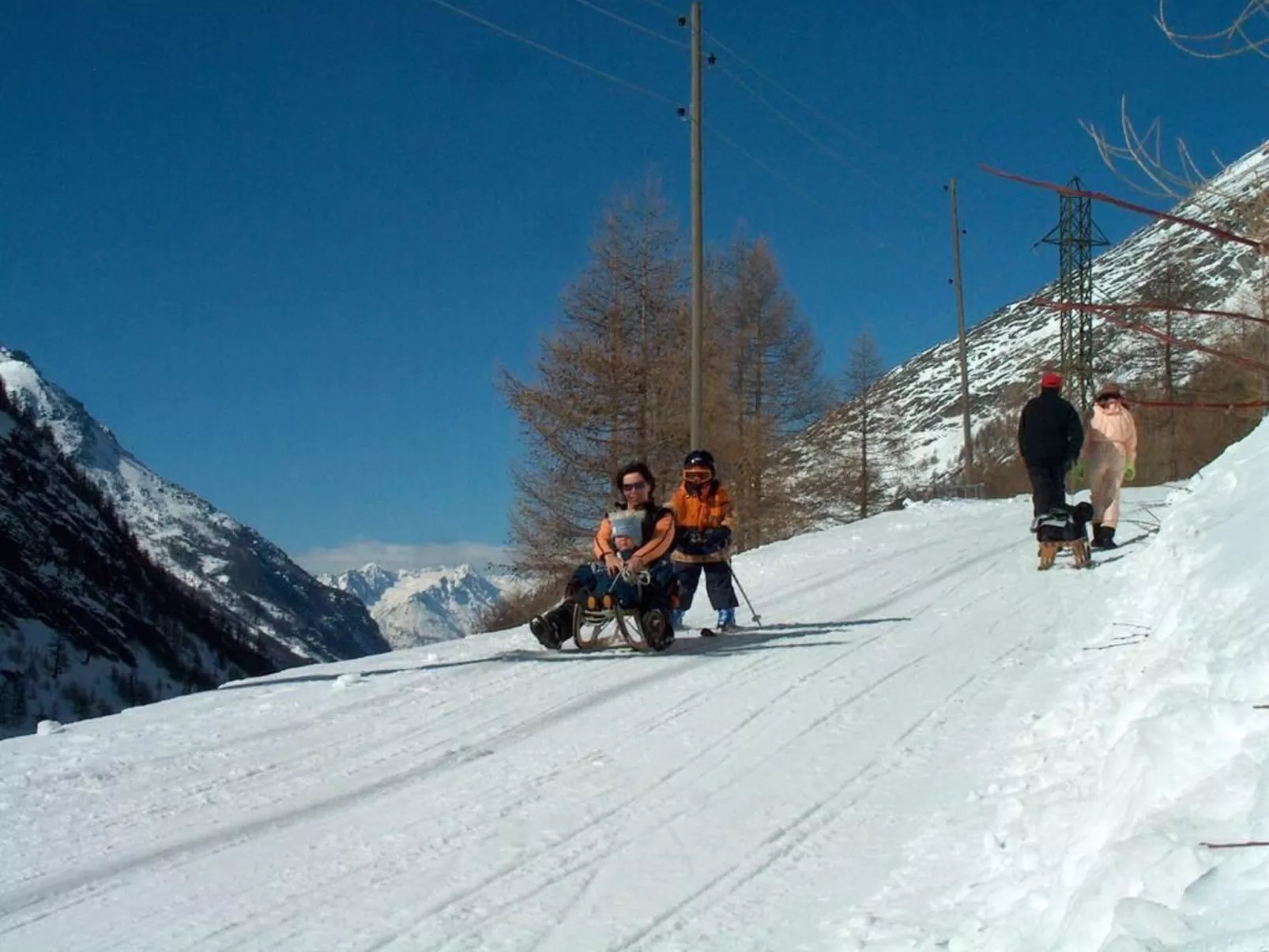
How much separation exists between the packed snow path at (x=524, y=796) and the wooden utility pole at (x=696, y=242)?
381 inches

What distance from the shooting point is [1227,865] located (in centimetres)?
268

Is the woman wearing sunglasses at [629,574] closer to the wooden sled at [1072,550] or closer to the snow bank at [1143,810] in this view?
the snow bank at [1143,810]

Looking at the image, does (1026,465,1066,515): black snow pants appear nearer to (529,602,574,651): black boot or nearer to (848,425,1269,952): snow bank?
(529,602,574,651): black boot

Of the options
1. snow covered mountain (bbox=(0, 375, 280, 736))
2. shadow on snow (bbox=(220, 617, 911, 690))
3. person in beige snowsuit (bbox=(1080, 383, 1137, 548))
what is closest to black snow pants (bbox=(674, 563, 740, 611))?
shadow on snow (bbox=(220, 617, 911, 690))

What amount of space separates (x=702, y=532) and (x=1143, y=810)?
7.62 meters

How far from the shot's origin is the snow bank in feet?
8.68

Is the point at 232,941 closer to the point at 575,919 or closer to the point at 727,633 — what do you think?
the point at 575,919

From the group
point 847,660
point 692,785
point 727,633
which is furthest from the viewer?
point 727,633

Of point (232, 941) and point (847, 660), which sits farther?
point (847, 660)

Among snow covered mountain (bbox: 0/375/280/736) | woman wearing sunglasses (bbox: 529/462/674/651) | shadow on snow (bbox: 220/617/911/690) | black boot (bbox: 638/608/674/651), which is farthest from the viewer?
snow covered mountain (bbox: 0/375/280/736)

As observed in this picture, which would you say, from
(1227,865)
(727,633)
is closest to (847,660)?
(727,633)

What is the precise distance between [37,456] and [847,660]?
15592 centimetres

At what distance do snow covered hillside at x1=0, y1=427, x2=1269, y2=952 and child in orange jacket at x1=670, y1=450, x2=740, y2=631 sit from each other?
180 cm

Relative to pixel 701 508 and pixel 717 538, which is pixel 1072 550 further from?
pixel 701 508
